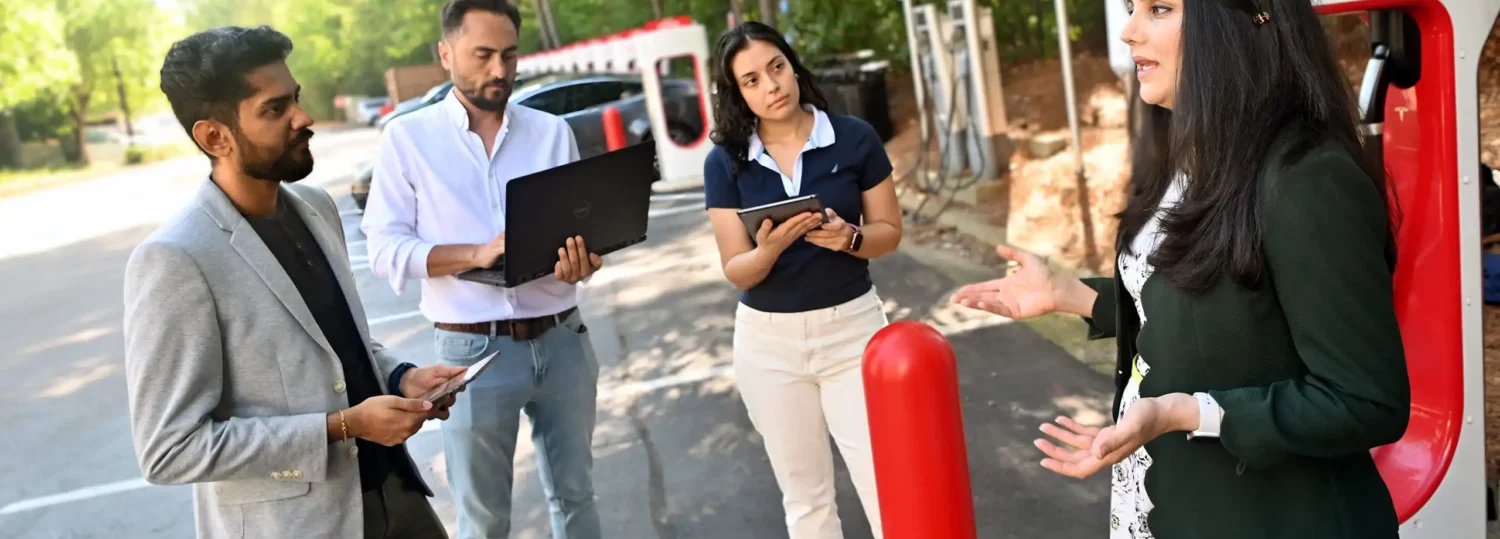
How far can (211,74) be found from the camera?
7.38 feet

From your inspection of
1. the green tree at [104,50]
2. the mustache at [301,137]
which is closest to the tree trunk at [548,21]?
the green tree at [104,50]

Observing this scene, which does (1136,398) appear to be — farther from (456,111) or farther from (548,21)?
(548,21)

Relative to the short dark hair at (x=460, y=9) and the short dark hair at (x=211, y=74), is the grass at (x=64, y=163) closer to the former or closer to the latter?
the short dark hair at (x=460, y=9)

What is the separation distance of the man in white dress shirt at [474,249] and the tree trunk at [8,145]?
43.1 meters

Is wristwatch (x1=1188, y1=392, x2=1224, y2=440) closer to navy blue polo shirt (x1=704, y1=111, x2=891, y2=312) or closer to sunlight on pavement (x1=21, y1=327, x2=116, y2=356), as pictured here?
navy blue polo shirt (x1=704, y1=111, x2=891, y2=312)

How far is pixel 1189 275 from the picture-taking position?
1.75 m

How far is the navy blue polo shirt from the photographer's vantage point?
10.5 feet

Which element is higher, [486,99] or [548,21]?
[486,99]

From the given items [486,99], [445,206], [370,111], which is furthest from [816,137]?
[370,111]

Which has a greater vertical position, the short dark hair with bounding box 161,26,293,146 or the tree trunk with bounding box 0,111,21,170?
the short dark hair with bounding box 161,26,293,146

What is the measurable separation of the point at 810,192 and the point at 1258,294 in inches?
→ 64.3

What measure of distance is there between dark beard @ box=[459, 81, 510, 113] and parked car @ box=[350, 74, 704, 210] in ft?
37.1

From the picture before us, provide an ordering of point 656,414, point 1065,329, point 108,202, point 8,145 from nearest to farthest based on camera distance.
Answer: point 656,414 → point 1065,329 → point 108,202 → point 8,145

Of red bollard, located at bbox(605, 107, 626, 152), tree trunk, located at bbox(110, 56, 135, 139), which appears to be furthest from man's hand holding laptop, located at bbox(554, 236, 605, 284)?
tree trunk, located at bbox(110, 56, 135, 139)
